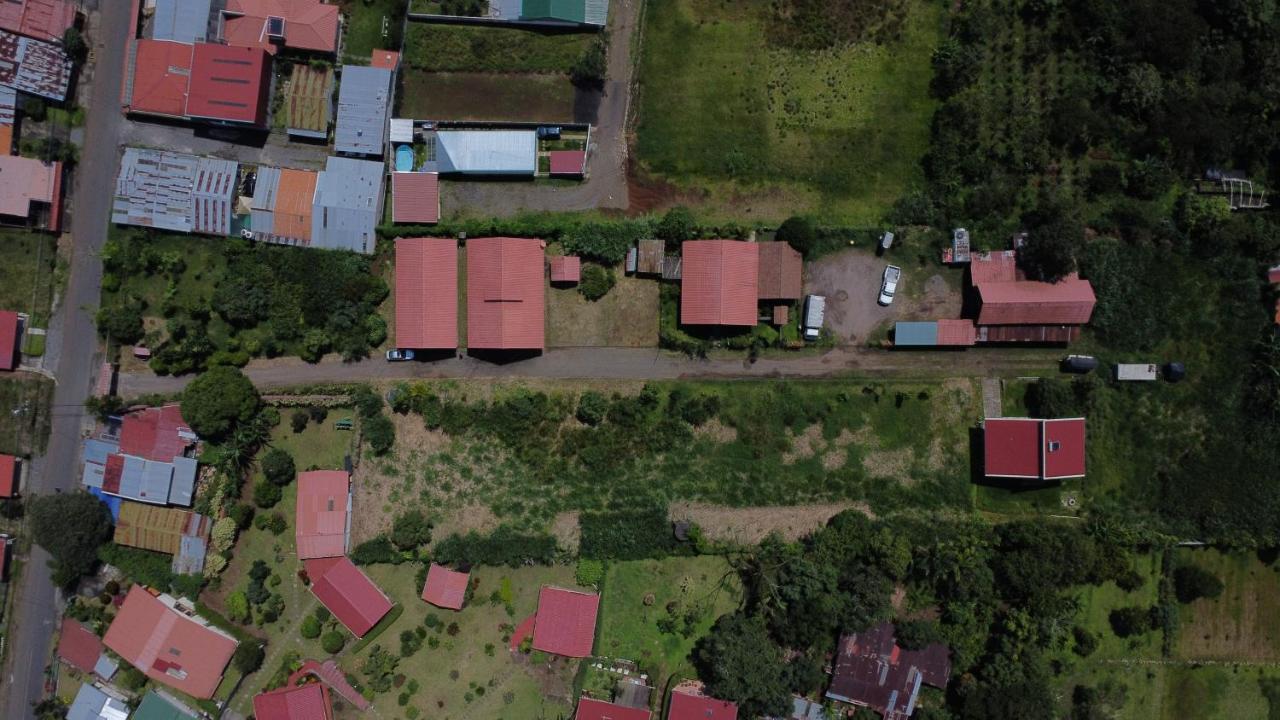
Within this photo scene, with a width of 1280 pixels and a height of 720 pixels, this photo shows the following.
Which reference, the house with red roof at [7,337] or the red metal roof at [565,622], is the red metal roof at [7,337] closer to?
the house with red roof at [7,337]

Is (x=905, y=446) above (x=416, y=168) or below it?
below

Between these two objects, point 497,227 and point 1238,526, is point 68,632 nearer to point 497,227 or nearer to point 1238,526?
point 497,227

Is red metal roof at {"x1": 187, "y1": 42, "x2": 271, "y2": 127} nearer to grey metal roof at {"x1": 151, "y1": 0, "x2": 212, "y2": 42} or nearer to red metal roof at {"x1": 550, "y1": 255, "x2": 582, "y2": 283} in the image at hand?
grey metal roof at {"x1": 151, "y1": 0, "x2": 212, "y2": 42}

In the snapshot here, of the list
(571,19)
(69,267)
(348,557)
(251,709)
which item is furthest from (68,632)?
(571,19)

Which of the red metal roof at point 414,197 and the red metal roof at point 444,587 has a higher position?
the red metal roof at point 414,197

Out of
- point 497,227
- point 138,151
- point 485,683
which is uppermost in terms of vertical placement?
point 138,151

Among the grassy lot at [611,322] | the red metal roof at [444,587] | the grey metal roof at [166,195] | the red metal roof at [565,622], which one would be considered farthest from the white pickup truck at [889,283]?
the grey metal roof at [166,195]
